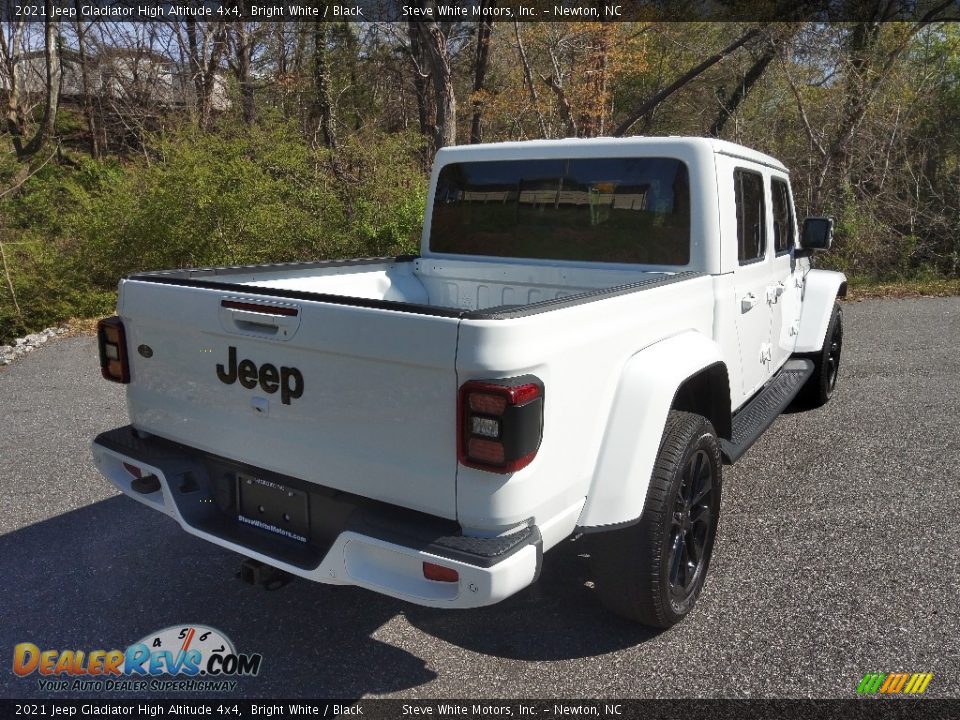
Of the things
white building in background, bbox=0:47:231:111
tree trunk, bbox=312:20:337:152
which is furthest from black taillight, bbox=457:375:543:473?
white building in background, bbox=0:47:231:111

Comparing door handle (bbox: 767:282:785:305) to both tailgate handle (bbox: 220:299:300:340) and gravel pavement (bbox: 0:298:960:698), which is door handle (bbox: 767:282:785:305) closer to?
gravel pavement (bbox: 0:298:960:698)

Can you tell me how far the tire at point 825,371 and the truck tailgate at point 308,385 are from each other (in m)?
3.98

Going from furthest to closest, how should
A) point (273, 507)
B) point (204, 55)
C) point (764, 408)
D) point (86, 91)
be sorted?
point (86, 91), point (204, 55), point (764, 408), point (273, 507)

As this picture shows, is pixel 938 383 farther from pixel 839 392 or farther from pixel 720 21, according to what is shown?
pixel 720 21

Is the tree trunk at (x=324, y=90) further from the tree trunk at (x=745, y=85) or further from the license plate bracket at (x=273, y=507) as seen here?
the license plate bracket at (x=273, y=507)

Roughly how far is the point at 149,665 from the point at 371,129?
1411 centimetres

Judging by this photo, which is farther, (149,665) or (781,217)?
(781,217)

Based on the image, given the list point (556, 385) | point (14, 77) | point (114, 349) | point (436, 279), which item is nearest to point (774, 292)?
point (436, 279)

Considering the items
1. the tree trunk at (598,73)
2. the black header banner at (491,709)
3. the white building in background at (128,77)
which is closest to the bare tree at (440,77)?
the tree trunk at (598,73)

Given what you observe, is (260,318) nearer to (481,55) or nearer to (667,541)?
(667,541)

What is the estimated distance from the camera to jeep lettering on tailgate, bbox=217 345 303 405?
8.04ft

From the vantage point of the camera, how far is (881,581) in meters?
3.27

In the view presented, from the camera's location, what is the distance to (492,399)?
81.7 inches

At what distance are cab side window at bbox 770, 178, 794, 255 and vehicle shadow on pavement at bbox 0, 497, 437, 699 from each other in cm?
321
